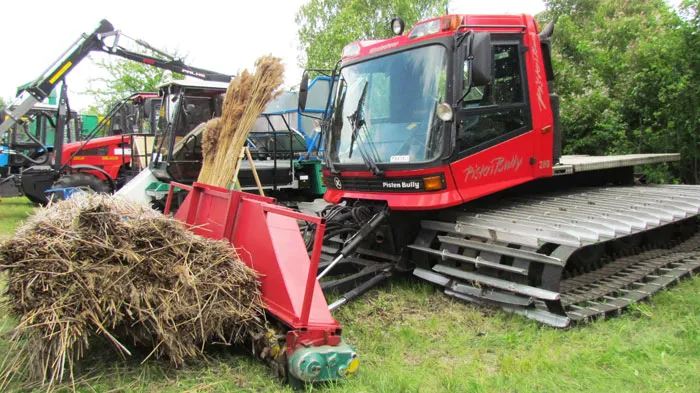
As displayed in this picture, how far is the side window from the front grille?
0.51m

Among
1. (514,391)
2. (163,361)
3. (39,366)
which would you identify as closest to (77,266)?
(39,366)

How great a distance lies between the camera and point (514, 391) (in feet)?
10.4

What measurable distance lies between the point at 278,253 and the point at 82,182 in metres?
8.40

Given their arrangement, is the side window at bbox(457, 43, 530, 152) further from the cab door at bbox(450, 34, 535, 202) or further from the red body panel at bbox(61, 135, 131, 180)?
the red body panel at bbox(61, 135, 131, 180)

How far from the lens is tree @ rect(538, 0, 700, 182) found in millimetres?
8344

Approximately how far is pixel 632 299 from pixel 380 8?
77.3 feet

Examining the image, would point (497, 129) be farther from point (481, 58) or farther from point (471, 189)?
point (481, 58)

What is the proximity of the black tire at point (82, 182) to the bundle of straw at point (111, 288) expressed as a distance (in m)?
7.66

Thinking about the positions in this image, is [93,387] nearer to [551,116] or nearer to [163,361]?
[163,361]

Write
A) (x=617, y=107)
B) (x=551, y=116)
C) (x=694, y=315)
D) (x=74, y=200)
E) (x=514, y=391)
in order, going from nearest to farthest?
(x=514, y=391) → (x=74, y=200) → (x=694, y=315) → (x=551, y=116) → (x=617, y=107)

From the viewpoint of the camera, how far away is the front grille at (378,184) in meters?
4.86

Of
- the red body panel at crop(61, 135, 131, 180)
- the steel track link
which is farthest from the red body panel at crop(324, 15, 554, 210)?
the red body panel at crop(61, 135, 131, 180)

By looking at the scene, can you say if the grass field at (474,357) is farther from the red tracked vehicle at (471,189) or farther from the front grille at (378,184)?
the front grille at (378,184)

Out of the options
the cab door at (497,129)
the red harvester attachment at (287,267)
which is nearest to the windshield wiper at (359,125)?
the cab door at (497,129)
